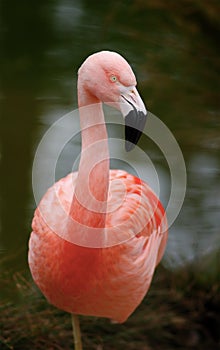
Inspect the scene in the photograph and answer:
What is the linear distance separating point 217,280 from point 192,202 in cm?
34

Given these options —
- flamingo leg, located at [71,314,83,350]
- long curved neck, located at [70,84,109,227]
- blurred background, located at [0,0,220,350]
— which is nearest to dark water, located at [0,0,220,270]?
blurred background, located at [0,0,220,350]

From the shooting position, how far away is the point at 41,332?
2.49m

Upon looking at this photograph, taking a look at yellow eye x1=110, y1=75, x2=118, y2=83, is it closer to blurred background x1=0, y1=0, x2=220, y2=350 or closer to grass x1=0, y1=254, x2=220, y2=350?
blurred background x1=0, y1=0, x2=220, y2=350

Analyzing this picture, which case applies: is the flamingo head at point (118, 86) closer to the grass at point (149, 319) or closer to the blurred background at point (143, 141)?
the blurred background at point (143, 141)

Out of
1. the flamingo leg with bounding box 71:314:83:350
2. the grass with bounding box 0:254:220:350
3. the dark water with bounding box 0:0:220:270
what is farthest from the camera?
the dark water with bounding box 0:0:220:270

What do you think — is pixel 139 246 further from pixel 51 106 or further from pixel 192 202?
pixel 51 106

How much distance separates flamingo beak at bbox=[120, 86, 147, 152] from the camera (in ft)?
5.79

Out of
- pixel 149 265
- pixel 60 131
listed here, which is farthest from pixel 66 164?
pixel 149 265

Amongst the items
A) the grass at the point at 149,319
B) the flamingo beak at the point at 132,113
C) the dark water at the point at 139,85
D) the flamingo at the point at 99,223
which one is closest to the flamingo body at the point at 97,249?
the flamingo at the point at 99,223

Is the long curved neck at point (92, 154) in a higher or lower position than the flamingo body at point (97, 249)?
higher

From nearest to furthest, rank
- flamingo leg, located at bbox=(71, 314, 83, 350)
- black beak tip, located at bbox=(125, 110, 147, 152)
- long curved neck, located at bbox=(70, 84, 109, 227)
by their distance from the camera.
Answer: black beak tip, located at bbox=(125, 110, 147, 152) → long curved neck, located at bbox=(70, 84, 109, 227) → flamingo leg, located at bbox=(71, 314, 83, 350)

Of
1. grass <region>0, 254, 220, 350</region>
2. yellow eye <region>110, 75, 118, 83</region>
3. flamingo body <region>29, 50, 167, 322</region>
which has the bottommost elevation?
grass <region>0, 254, 220, 350</region>

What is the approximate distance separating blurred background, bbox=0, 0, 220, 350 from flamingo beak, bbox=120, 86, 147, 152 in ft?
2.58

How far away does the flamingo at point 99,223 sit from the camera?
5.94 ft
